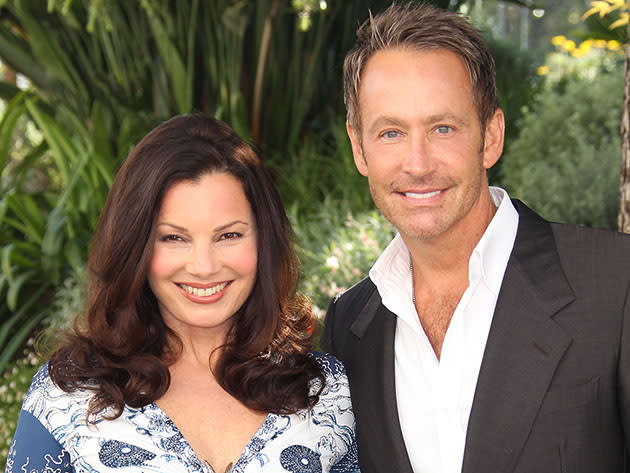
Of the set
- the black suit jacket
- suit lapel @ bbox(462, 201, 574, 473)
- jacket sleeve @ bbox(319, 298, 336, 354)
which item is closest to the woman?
jacket sleeve @ bbox(319, 298, 336, 354)

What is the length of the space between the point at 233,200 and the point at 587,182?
3.14 m

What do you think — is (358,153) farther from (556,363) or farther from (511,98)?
(511,98)

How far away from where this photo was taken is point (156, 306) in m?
2.43

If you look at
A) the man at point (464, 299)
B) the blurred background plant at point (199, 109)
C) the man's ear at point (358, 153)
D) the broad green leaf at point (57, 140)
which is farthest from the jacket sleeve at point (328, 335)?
the broad green leaf at point (57, 140)

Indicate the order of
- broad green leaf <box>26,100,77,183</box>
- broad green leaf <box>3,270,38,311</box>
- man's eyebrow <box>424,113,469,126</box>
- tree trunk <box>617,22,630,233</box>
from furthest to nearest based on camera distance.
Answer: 1. broad green leaf <box>26,100,77,183</box>
2. broad green leaf <box>3,270,38,311</box>
3. tree trunk <box>617,22,630,233</box>
4. man's eyebrow <box>424,113,469,126</box>

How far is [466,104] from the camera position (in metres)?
2.25

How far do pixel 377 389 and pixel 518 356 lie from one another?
1.50 ft

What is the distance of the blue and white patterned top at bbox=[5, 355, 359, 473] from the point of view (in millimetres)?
2107

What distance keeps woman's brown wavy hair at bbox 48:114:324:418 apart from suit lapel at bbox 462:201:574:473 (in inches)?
20.6

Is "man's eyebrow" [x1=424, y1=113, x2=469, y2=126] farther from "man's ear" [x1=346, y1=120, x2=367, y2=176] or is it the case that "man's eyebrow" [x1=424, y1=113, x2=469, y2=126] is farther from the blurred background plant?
the blurred background plant

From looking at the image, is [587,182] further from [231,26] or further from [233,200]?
[233,200]

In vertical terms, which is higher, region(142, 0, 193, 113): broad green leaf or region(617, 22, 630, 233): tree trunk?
region(142, 0, 193, 113): broad green leaf

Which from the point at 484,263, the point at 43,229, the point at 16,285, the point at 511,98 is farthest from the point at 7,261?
the point at 511,98

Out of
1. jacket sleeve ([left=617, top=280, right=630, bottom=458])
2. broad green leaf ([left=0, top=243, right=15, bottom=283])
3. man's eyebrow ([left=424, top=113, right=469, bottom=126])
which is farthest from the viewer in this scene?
broad green leaf ([left=0, top=243, right=15, bottom=283])
